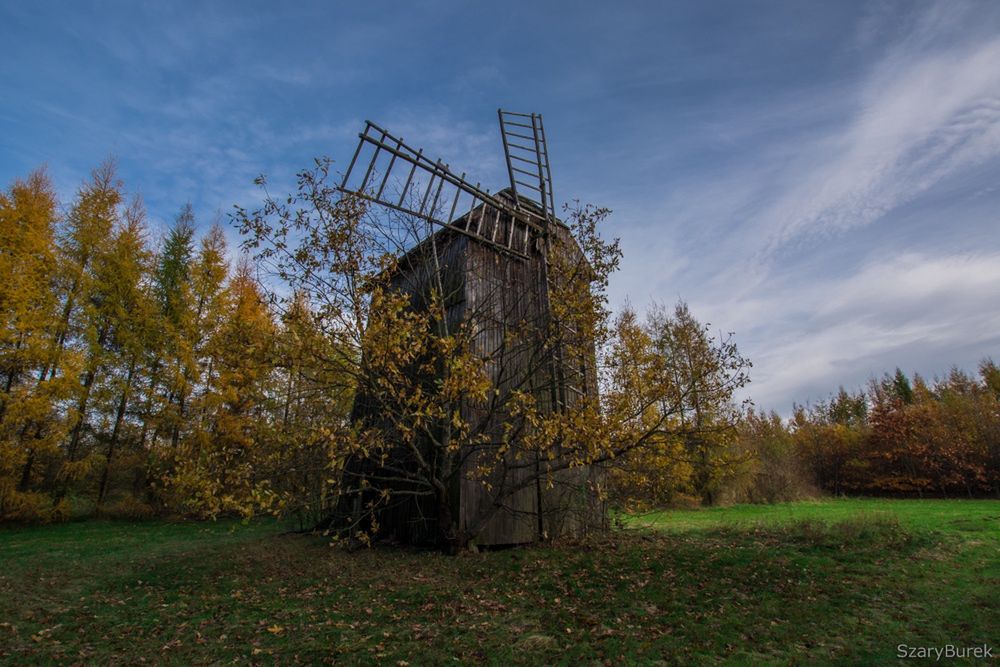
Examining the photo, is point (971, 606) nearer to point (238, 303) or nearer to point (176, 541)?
point (176, 541)

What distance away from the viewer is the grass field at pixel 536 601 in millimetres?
5520

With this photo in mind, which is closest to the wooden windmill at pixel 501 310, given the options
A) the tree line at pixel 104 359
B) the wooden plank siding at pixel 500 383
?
the wooden plank siding at pixel 500 383

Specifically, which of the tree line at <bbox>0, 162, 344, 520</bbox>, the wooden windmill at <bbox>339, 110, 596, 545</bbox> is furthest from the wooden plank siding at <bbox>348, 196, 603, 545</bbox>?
the tree line at <bbox>0, 162, 344, 520</bbox>

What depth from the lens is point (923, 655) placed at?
199 inches

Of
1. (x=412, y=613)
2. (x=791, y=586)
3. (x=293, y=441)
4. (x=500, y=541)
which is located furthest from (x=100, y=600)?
(x=791, y=586)

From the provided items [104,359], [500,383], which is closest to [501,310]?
[500,383]

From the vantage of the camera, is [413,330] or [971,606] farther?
[413,330]

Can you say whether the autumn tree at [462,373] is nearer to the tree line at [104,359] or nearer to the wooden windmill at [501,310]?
the wooden windmill at [501,310]

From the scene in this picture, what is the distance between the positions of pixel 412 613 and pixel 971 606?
24.1 ft

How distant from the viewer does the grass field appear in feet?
18.1

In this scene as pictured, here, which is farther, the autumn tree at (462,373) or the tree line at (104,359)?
the tree line at (104,359)

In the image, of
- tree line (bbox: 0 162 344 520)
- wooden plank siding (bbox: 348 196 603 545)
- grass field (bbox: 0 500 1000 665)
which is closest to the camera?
grass field (bbox: 0 500 1000 665)

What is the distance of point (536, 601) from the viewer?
7219mm

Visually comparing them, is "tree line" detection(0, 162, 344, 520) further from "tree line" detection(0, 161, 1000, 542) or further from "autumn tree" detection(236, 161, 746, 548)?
"autumn tree" detection(236, 161, 746, 548)
